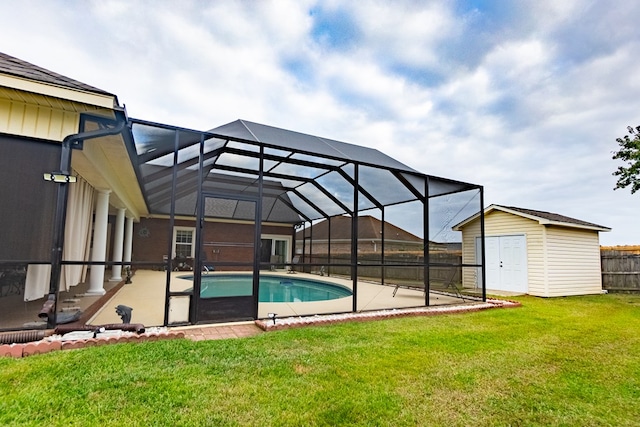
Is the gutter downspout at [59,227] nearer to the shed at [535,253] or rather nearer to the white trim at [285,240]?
the shed at [535,253]

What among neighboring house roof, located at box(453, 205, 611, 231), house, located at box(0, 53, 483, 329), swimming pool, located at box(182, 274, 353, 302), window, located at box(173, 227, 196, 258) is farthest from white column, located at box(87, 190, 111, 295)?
neighboring house roof, located at box(453, 205, 611, 231)

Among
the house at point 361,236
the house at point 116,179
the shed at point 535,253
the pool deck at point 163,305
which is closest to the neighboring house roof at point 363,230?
the house at point 361,236

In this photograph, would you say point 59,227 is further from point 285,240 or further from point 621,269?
point 621,269

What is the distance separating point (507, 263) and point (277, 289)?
25.9ft

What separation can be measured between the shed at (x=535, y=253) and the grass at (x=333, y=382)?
19.4 ft

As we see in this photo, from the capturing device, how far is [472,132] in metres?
13.0

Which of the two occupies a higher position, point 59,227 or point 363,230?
point 363,230

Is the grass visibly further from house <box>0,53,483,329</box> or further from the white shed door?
the white shed door

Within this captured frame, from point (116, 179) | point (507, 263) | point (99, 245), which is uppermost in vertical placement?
point (116, 179)

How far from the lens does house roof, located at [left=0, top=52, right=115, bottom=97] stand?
331 cm

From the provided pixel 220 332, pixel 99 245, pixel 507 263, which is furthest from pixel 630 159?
pixel 99 245

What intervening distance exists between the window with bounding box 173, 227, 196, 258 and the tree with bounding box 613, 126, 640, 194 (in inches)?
654

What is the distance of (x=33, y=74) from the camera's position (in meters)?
3.47

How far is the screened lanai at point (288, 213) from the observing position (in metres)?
4.83
